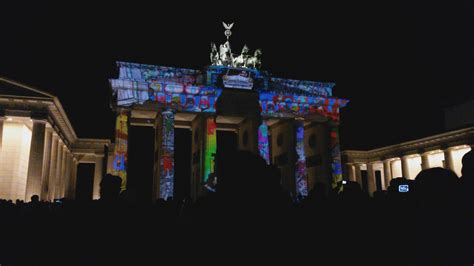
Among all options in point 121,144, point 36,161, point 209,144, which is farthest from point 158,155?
point 36,161

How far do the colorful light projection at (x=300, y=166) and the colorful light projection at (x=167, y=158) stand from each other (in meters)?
12.8

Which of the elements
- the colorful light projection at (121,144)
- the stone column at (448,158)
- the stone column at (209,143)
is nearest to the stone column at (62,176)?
the colorful light projection at (121,144)

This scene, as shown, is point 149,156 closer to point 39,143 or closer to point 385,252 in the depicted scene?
point 39,143

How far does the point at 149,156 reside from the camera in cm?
5338

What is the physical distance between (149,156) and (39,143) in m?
24.3

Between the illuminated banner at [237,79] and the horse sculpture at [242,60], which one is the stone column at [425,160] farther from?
the horse sculpture at [242,60]

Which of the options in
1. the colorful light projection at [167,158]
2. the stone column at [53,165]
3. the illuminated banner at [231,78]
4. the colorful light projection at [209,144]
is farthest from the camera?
the illuminated banner at [231,78]

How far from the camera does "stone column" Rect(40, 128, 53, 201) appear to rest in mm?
30889

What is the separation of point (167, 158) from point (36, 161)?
1104 centimetres

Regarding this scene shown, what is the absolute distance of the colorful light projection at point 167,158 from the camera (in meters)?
35.1

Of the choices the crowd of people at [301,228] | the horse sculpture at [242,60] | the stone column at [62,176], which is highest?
the horse sculpture at [242,60]

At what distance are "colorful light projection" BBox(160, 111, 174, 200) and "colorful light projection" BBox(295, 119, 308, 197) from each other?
12811 mm

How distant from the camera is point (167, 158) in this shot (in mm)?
35906

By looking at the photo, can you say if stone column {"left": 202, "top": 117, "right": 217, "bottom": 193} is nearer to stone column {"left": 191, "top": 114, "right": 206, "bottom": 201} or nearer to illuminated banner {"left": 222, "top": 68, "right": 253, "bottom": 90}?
stone column {"left": 191, "top": 114, "right": 206, "bottom": 201}
